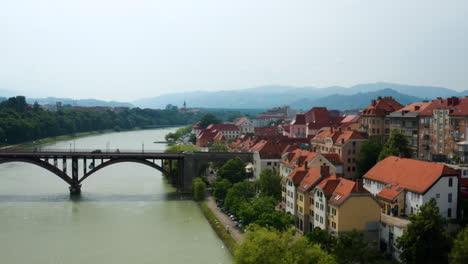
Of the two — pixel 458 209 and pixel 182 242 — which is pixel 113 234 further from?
pixel 458 209

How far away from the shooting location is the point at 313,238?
1057 inches

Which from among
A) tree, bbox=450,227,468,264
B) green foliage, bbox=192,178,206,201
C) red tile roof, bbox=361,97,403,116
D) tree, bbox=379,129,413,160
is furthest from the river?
red tile roof, bbox=361,97,403,116

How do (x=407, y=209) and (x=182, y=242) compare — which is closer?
(x=407, y=209)

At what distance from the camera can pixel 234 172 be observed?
48594 millimetres

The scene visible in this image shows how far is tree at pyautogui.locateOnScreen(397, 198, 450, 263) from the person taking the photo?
25.3 metres

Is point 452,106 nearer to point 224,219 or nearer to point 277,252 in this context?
point 224,219

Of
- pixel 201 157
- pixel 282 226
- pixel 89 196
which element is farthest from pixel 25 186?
pixel 282 226

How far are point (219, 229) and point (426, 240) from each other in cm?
1577

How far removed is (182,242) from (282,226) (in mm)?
8476

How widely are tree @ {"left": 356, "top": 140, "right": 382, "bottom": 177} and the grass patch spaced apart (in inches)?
569

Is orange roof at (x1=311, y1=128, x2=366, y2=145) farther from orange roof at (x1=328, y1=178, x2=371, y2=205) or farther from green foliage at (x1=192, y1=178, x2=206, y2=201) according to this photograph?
orange roof at (x1=328, y1=178, x2=371, y2=205)

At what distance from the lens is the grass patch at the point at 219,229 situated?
32.8 meters

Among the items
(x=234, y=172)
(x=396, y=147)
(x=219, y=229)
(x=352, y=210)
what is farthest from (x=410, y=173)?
(x=234, y=172)

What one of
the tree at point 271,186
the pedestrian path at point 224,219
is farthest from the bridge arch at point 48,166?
the tree at point 271,186
